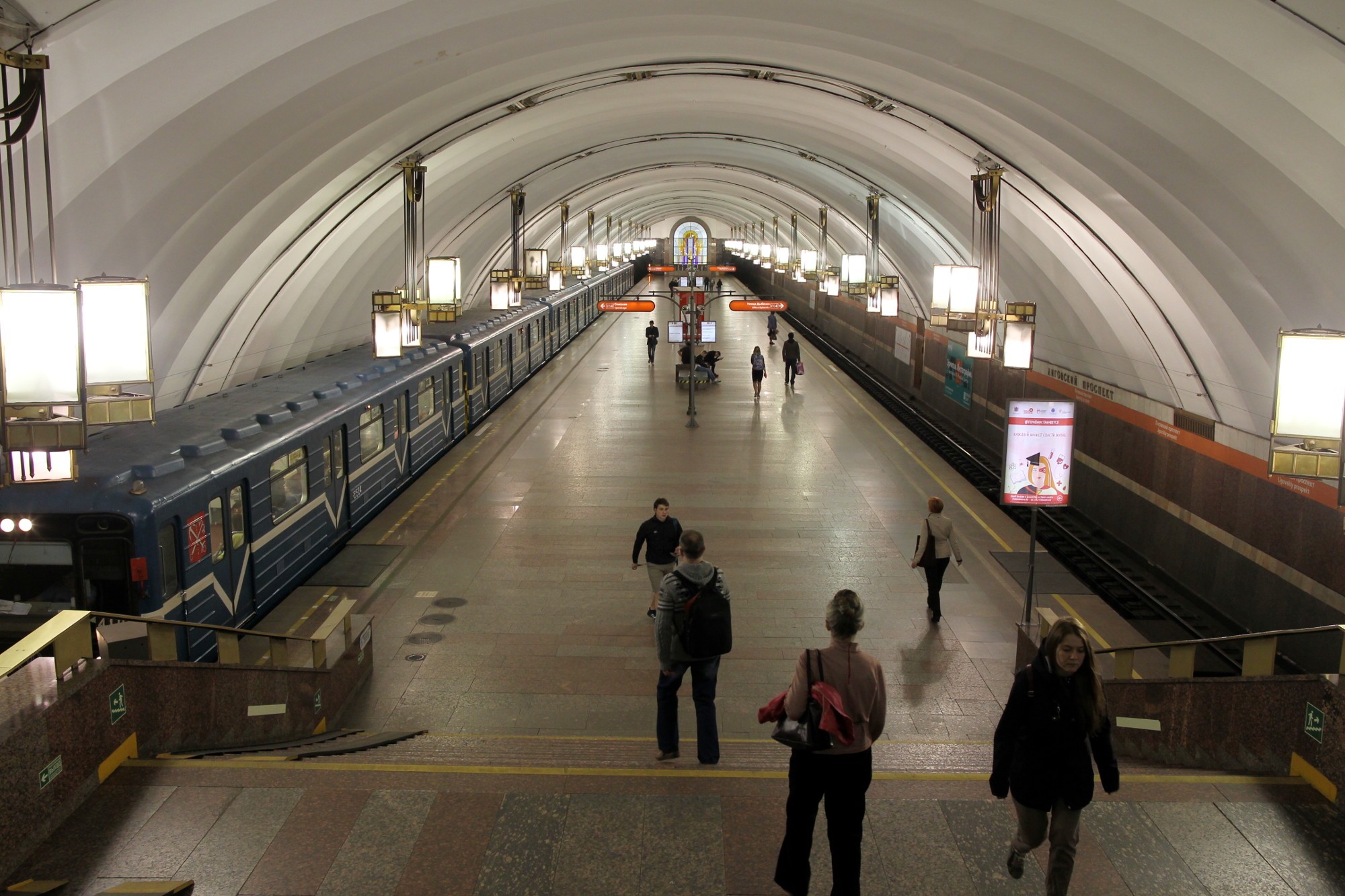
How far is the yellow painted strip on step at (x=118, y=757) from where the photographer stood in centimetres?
543

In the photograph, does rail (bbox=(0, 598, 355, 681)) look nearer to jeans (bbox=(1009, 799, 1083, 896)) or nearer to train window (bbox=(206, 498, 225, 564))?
train window (bbox=(206, 498, 225, 564))

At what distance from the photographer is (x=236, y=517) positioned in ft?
32.7

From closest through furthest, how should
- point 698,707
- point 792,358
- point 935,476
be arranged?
point 698,707, point 935,476, point 792,358

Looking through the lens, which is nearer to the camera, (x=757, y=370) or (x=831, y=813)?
(x=831, y=813)

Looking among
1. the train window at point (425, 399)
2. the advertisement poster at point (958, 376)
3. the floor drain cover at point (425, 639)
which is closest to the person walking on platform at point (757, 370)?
the advertisement poster at point (958, 376)

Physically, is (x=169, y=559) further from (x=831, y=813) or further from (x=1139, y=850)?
(x=1139, y=850)

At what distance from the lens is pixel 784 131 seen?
21.1 metres

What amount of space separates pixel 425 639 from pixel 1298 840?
280 inches

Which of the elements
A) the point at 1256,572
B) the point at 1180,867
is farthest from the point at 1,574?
the point at 1256,572

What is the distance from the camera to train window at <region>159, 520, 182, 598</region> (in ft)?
27.7

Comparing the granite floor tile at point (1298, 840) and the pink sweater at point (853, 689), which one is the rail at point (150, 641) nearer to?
the pink sweater at point (853, 689)

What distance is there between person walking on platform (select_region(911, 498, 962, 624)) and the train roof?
638 cm

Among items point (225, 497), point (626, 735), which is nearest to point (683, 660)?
point (626, 735)

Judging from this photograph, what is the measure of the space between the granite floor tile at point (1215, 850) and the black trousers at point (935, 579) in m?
5.06
